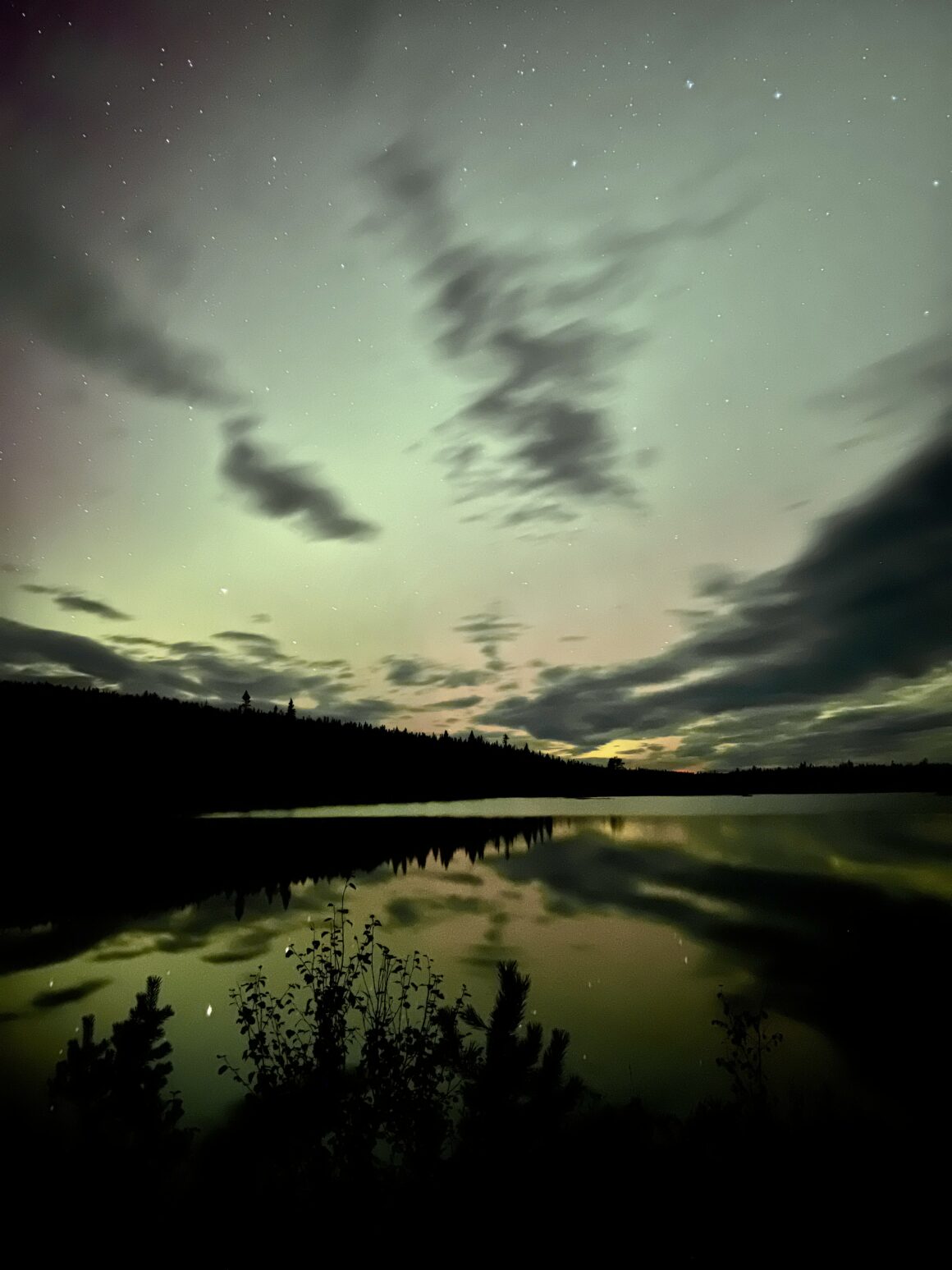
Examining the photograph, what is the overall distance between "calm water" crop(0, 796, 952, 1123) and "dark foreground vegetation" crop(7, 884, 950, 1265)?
3128 millimetres

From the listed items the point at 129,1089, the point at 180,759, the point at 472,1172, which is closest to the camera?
the point at 472,1172

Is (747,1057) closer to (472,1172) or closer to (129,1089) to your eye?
(472,1172)

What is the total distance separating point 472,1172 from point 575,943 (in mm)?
17141

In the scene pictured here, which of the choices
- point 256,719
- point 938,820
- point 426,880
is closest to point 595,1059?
point 426,880

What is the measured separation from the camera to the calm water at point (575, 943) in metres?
13.1

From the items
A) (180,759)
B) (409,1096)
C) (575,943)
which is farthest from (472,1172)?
(180,759)

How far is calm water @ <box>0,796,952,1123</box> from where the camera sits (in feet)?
42.9

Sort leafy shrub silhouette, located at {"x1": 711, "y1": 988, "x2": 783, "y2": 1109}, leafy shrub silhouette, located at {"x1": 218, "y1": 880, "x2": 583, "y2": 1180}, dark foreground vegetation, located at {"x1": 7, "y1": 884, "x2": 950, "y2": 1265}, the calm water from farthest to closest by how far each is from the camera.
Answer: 1. the calm water
2. leafy shrub silhouette, located at {"x1": 711, "y1": 988, "x2": 783, "y2": 1109}
3. leafy shrub silhouette, located at {"x1": 218, "y1": 880, "x2": 583, "y2": 1180}
4. dark foreground vegetation, located at {"x1": 7, "y1": 884, "x2": 950, "y2": 1265}

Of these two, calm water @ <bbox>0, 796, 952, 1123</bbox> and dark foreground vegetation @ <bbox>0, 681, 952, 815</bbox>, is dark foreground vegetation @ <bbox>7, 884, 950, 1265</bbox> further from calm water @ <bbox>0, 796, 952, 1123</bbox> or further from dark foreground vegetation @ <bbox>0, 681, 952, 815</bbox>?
dark foreground vegetation @ <bbox>0, 681, 952, 815</bbox>

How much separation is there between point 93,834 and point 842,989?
192ft

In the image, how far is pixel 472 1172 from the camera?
22.5ft

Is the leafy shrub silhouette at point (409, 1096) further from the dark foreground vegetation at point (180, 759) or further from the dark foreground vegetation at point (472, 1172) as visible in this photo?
the dark foreground vegetation at point (180, 759)

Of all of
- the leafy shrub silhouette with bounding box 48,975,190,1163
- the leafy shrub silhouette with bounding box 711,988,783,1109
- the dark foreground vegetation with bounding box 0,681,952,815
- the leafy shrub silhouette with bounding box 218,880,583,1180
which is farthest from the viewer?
the dark foreground vegetation with bounding box 0,681,952,815

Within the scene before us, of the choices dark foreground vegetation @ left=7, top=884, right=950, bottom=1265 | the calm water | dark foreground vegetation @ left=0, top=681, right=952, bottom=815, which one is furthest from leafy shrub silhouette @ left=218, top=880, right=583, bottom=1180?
dark foreground vegetation @ left=0, top=681, right=952, bottom=815
